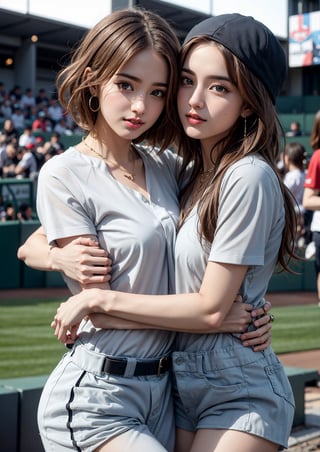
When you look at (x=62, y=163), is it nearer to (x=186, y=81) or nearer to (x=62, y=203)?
(x=62, y=203)

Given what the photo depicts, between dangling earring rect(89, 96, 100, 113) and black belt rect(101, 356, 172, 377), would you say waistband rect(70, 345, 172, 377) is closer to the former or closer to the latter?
black belt rect(101, 356, 172, 377)

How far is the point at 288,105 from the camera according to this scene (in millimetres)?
29266

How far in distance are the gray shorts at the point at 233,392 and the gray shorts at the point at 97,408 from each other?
79 mm

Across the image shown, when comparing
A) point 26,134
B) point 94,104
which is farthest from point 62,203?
point 26,134

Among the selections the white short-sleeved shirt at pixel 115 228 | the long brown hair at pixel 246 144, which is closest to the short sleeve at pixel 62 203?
the white short-sleeved shirt at pixel 115 228

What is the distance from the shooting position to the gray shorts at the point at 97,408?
8.14ft

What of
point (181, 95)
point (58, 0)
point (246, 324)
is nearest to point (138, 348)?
point (246, 324)

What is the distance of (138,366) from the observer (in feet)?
8.36

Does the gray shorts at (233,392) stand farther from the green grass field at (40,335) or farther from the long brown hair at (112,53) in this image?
the green grass field at (40,335)

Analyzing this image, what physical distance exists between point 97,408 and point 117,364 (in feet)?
0.44

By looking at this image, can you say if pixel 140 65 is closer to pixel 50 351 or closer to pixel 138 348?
pixel 138 348

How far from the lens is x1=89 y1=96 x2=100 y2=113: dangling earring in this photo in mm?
2758

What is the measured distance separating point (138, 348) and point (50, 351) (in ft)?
17.5

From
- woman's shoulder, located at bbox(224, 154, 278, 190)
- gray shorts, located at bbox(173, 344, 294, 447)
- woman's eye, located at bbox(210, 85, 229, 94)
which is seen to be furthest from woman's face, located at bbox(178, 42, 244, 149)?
gray shorts, located at bbox(173, 344, 294, 447)
